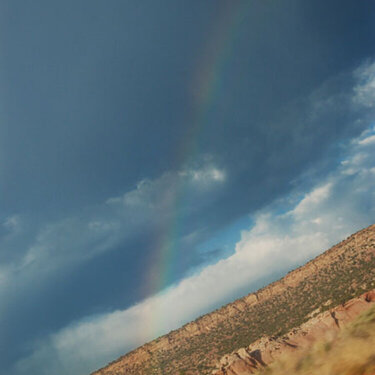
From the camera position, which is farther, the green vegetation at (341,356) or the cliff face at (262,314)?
the cliff face at (262,314)

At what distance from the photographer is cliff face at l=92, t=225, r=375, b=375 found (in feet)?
214

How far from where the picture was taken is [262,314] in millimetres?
86188

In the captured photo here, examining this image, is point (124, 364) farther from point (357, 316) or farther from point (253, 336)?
point (357, 316)

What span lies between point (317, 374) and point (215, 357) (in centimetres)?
7362

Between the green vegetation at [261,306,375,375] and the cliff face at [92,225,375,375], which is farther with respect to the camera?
the cliff face at [92,225,375,375]

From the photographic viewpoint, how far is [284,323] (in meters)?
65.5

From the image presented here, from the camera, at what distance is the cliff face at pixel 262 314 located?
65.2 metres

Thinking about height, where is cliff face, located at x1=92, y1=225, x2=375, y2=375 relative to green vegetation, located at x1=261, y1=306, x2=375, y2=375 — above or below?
below

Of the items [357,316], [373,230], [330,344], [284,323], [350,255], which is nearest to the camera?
[330,344]

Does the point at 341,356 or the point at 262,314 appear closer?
the point at 341,356

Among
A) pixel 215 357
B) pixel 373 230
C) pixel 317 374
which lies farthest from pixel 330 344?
pixel 373 230

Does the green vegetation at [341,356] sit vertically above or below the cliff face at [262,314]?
above

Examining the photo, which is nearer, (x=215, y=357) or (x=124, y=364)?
(x=215, y=357)

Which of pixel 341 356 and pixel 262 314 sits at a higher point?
pixel 341 356
